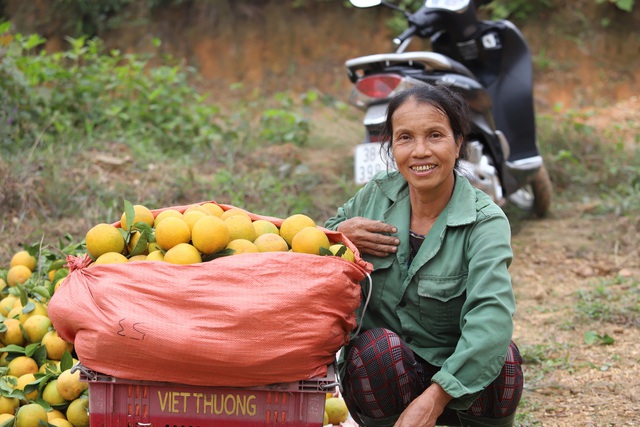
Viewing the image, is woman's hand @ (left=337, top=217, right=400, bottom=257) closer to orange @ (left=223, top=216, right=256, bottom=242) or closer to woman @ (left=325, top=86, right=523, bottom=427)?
woman @ (left=325, top=86, right=523, bottom=427)

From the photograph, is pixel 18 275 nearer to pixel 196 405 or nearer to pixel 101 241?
pixel 101 241

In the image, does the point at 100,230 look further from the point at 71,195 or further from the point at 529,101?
the point at 529,101

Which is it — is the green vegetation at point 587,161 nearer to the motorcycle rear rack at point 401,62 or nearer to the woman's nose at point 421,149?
the motorcycle rear rack at point 401,62

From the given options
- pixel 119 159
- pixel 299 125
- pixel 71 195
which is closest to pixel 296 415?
pixel 71 195

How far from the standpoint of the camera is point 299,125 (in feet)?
22.2

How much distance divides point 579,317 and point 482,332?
219 cm

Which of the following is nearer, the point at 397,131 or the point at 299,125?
the point at 397,131

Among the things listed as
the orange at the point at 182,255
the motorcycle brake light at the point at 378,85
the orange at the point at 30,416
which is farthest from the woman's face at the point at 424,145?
the motorcycle brake light at the point at 378,85

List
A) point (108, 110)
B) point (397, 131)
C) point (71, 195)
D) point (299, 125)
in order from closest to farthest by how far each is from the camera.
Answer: point (397, 131) → point (71, 195) → point (108, 110) → point (299, 125)

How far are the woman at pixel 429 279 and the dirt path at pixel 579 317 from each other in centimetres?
92

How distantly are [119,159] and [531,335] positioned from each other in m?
3.10

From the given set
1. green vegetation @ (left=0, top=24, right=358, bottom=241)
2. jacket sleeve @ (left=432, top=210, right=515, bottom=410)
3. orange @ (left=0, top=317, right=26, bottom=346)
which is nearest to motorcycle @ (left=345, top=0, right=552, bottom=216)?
green vegetation @ (left=0, top=24, right=358, bottom=241)

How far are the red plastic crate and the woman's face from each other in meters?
0.74

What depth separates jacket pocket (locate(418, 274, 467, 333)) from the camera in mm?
2277
